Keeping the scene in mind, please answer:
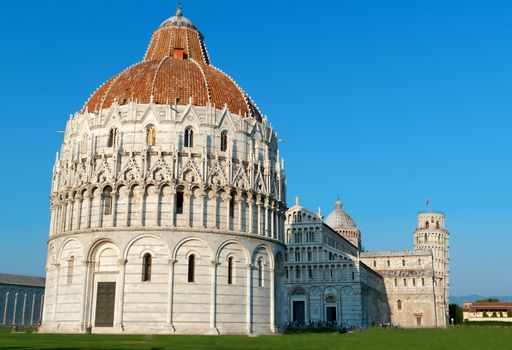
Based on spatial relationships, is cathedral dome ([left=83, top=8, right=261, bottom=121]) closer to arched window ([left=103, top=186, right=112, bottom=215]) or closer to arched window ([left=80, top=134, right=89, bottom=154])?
arched window ([left=80, top=134, right=89, bottom=154])

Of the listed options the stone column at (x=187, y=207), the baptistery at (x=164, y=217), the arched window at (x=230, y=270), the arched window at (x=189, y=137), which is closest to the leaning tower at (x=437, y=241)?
the baptistery at (x=164, y=217)

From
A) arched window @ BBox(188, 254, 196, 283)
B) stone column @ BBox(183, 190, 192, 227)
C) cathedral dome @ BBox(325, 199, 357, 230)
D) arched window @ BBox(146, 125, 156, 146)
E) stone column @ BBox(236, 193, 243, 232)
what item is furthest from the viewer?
cathedral dome @ BBox(325, 199, 357, 230)

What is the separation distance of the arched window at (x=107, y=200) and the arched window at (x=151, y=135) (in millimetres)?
4970

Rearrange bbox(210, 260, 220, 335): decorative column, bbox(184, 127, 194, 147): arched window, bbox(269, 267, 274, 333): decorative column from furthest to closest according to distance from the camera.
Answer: bbox(269, 267, 274, 333): decorative column
bbox(184, 127, 194, 147): arched window
bbox(210, 260, 220, 335): decorative column

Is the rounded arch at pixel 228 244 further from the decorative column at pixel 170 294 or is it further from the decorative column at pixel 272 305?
the decorative column at pixel 170 294

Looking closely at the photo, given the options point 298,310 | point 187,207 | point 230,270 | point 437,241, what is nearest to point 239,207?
point 187,207

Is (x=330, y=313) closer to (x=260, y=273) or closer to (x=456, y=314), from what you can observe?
(x=260, y=273)

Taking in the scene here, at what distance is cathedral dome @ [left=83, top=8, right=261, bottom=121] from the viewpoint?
5125 centimetres

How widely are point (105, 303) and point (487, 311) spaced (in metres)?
134

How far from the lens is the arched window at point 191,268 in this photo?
4616 centimetres

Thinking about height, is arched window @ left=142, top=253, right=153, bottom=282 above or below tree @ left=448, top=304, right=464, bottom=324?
above

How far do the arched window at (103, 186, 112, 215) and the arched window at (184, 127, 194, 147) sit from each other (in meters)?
7.29

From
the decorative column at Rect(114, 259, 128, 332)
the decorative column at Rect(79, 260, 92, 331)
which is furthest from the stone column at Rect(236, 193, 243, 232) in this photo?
the decorative column at Rect(79, 260, 92, 331)

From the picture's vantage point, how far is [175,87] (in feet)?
170
